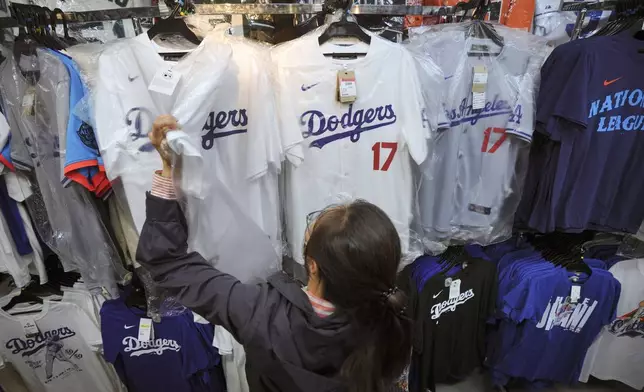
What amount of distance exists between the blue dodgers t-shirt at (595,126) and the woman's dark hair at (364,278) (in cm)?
93

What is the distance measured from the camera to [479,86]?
130 cm

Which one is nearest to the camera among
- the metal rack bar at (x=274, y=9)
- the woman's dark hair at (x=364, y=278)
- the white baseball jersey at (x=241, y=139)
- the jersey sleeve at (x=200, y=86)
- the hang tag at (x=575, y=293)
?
the woman's dark hair at (x=364, y=278)

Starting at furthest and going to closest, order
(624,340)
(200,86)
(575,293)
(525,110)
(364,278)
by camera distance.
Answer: (624,340) < (575,293) < (525,110) < (200,86) < (364,278)

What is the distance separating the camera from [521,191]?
1.47 meters

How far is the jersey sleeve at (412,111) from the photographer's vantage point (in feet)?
3.93

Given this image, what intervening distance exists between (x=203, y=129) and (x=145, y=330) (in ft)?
2.87

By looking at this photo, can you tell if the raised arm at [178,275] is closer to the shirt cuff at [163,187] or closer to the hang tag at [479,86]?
the shirt cuff at [163,187]

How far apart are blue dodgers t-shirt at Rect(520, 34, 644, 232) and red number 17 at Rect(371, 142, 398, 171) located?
1.76ft

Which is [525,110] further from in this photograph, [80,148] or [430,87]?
[80,148]

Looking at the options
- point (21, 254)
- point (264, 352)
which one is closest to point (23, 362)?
point (21, 254)

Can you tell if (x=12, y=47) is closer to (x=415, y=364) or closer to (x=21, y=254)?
(x=21, y=254)

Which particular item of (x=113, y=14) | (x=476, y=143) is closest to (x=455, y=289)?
(x=476, y=143)

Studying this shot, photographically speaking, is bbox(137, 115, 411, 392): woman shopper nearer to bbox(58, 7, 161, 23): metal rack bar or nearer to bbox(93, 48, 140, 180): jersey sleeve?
bbox(93, 48, 140, 180): jersey sleeve

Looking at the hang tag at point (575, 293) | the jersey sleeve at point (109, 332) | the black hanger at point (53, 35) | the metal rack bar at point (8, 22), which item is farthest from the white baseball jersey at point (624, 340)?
the metal rack bar at point (8, 22)
